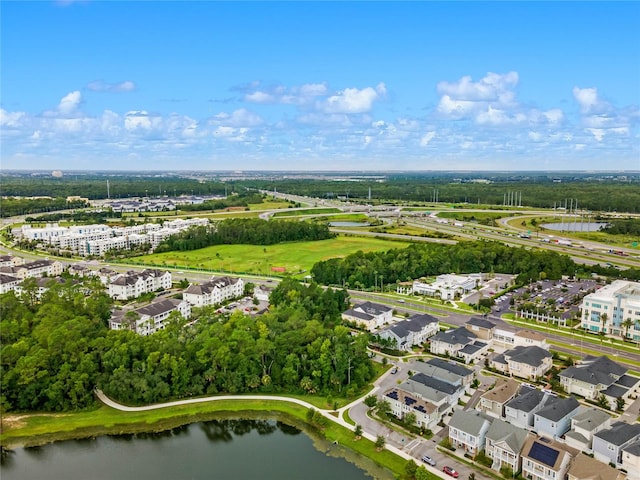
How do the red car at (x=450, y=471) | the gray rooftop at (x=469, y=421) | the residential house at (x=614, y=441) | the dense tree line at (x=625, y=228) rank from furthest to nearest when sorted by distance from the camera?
the dense tree line at (x=625, y=228), the gray rooftop at (x=469, y=421), the residential house at (x=614, y=441), the red car at (x=450, y=471)

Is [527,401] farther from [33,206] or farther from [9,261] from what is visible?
[33,206]

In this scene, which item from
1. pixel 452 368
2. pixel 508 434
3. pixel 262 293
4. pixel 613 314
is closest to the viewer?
pixel 508 434

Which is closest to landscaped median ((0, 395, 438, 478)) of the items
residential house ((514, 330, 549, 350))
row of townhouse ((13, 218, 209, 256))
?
residential house ((514, 330, 549, 350))

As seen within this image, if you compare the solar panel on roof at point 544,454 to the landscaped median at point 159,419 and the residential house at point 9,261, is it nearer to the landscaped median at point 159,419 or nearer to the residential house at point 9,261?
the landscaped median at point 159,419

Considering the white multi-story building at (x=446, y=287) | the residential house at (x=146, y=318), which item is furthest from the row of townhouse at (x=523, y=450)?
the white multi-story building at (x=446, y=287)

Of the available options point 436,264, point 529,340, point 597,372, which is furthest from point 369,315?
point 436,264

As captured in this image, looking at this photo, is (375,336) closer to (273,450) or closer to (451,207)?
(273,450)
